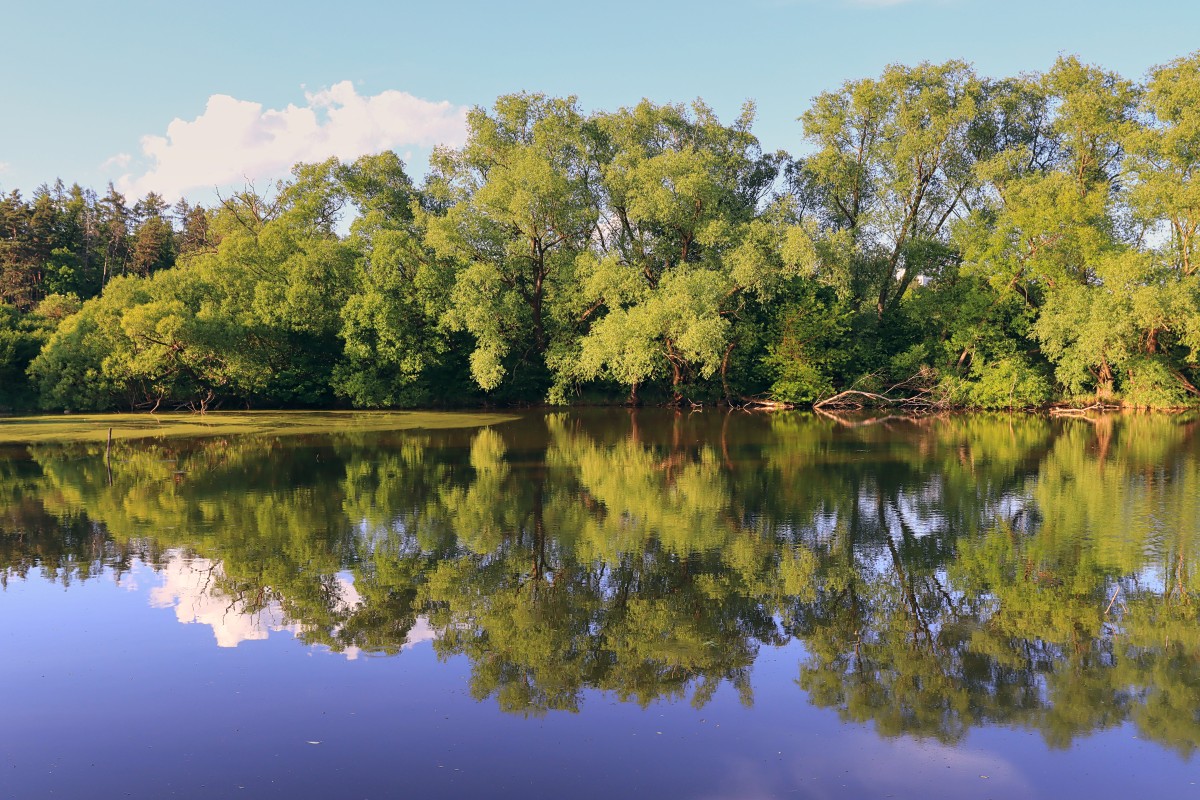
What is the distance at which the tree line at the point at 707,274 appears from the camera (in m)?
42.8

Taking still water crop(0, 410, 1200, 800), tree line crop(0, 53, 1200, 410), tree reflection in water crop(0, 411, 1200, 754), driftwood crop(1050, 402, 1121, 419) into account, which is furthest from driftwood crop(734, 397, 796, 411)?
still water crop(0, 410, 1200, 800)

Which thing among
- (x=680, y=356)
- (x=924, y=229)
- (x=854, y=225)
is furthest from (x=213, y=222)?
(x=924, y=229)

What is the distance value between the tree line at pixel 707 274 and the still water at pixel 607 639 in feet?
80.0

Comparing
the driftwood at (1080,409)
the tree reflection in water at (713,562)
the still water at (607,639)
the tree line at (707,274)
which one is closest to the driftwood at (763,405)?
the tree line at (707,274)

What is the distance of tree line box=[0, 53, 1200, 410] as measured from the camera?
42844mm

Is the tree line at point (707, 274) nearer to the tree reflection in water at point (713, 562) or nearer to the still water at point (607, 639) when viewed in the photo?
the tree reflection in water at point (713, 562)

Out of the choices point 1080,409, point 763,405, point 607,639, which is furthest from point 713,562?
point 1080,409

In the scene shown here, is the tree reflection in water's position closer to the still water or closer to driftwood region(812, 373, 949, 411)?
the still water

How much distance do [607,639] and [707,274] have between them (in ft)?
111

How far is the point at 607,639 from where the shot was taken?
408 inches

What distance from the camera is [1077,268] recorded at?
45.1 m

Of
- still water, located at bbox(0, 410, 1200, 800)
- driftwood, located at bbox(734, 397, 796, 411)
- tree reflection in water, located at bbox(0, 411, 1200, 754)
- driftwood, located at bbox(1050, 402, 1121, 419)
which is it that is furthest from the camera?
driftwood, located at bbox(734, 397, 796, 411)

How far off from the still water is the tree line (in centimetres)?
2439

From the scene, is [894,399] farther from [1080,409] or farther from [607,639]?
[607,639]
